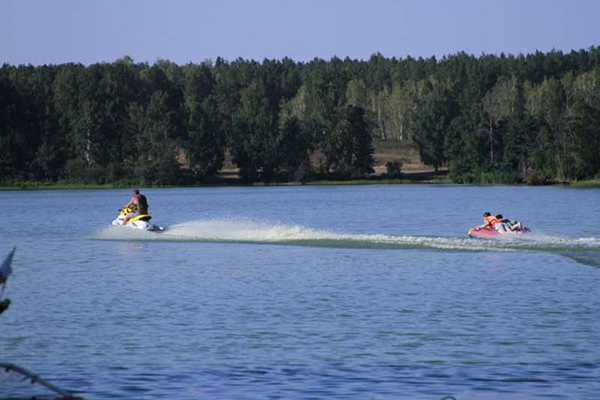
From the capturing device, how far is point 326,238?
48156 millimetres

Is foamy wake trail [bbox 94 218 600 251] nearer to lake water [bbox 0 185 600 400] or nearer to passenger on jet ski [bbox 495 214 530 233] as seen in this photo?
lake water [bbox 0 185 600 400]

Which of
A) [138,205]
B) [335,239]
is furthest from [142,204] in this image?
[335,239]

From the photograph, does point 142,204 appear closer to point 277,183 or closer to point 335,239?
point 335,239

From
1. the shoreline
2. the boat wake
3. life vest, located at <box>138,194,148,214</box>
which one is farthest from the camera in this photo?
the shoreline

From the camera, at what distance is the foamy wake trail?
4250 cm

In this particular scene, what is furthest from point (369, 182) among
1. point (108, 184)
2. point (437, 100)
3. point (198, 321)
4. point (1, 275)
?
point (1, 275)

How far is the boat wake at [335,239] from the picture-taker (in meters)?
42.3

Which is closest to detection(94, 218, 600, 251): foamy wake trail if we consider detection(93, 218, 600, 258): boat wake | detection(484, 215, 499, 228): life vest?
detection(93, 218, 600, 258): boat wake

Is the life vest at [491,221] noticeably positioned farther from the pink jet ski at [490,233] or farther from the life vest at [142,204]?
the life vest at [142,204]

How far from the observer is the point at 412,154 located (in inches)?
7421

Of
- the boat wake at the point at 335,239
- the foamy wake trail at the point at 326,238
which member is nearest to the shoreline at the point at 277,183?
the boat wake at the point at 335,239

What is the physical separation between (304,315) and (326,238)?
2165 centimetres

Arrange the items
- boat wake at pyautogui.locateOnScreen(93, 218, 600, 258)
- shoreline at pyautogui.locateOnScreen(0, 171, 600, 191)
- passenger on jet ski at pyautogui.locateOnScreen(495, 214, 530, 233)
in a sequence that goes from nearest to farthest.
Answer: boat wake at pyautogui.locateOnScreen(93, 218, 600, 258) < passenger on jet ski at pyautogui.locateOnScreen(495, 214, 530, 233) < shoreline at pyautogui.locateOnScreen(0, 171, 600, 191)

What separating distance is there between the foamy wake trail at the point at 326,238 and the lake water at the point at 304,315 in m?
0.13
